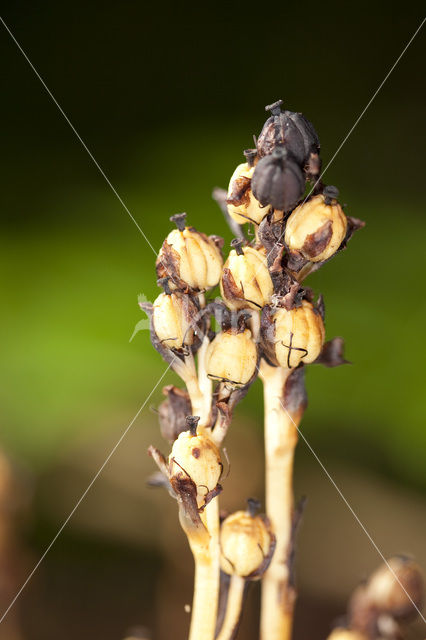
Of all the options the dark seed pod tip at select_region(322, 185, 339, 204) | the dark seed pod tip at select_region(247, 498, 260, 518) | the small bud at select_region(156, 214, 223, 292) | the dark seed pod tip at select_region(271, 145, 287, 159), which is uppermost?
the dark seed pod tip at select_region(271, 145, 287, 159)

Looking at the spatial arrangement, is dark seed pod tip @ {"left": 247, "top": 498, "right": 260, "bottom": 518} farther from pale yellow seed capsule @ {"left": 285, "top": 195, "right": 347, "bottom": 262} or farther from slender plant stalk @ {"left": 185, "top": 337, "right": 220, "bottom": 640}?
pale yellow seed capsule @ {"left": 285, "top": 195, "right": 347, "bottom": 262}

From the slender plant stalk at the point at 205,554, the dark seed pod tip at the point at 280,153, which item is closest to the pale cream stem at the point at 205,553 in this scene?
the slender plant stalk at the point at 205,554

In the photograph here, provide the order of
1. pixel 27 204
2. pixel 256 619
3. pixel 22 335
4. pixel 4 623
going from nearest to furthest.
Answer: pixel 4 623, pixel 256 619, pixel 22 335, pixel 27 204

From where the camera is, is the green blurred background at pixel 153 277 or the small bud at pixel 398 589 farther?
the green blurred background at pixel 153 277

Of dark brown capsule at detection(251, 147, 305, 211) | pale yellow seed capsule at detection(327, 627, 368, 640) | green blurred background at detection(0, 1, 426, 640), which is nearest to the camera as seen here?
dark brown capsule at detection(251, 147, 305, 211)

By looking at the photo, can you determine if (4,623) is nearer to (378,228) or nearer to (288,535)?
(288,535)

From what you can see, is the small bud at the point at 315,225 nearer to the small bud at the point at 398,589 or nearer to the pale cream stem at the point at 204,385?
the pale cream stem at the point at 204,385

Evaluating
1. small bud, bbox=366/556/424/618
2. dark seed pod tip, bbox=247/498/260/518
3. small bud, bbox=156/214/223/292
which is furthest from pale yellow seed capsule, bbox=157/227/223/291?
small bud, bbox=366/556/424/618

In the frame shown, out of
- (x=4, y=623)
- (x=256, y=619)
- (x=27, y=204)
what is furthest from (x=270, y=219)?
(x=27, y=204)
